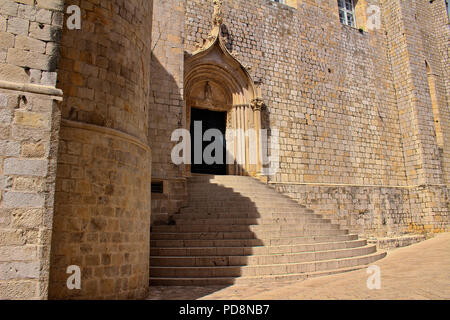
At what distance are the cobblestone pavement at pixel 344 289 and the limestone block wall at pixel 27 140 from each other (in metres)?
2.13

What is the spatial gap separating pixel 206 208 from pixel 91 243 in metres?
4.14

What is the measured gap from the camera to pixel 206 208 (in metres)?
8.37

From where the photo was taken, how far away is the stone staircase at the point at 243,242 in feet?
20.5

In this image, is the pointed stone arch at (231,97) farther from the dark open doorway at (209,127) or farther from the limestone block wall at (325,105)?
the limestone block wall at (325,105)

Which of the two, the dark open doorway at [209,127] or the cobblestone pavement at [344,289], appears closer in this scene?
the cobblestone pavement at [344,289]

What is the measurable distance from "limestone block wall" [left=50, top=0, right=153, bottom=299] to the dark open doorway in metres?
5.10

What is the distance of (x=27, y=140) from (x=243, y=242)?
475cm

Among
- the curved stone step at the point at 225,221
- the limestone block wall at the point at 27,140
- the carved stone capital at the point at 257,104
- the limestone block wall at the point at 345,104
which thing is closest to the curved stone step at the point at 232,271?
the curved stone step at the point at 225,221

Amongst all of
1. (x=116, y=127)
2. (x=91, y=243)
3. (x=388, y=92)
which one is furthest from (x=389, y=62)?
(x=91, y=243)

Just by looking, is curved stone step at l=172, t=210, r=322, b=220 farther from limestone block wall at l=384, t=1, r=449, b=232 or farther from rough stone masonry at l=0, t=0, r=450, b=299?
limestone block wall at l=384, t=1, r=449, b=232

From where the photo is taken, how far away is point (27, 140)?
3.57m

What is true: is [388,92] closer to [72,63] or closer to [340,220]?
[340,220]

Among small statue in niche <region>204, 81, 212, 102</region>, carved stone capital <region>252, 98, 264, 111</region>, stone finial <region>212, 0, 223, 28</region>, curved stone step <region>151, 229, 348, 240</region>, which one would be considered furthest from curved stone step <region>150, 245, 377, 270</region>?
stone finial <region>212, 0, 223, 28</region>

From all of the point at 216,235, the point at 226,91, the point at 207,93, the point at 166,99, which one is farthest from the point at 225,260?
the point at 226,91
